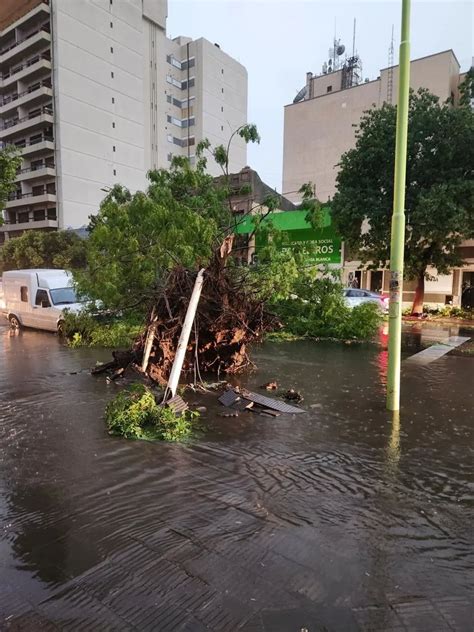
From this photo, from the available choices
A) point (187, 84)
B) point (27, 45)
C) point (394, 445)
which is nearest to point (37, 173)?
point (27, 45)

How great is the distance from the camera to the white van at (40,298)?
16.0 meters

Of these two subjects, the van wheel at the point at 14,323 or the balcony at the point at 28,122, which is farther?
the balcony at the point at 28,122

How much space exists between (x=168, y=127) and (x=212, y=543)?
73.0 m

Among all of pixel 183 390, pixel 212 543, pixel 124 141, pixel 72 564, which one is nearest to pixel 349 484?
pixel 212 543

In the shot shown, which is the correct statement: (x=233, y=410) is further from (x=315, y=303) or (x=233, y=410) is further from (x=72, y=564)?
(x=315, y=303)

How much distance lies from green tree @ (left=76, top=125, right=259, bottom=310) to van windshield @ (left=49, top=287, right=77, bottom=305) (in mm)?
2715

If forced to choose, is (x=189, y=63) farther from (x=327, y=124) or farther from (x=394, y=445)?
(x=394, y=445)

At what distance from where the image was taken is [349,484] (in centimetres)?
434

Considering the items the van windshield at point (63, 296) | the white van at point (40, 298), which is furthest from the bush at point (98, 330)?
the van windshield at point (63, 296)

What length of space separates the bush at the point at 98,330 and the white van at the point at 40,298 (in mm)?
930

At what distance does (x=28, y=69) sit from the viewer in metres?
49.6

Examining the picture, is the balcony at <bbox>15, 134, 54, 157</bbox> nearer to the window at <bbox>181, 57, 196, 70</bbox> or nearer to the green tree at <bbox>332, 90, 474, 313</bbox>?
the window at <bbox>181, 57, 196, 70</bbox>

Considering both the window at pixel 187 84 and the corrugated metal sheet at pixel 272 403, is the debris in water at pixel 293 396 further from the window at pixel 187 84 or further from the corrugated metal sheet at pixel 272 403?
the window at pixel 187 84

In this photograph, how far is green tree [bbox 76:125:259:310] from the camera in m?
10.5
